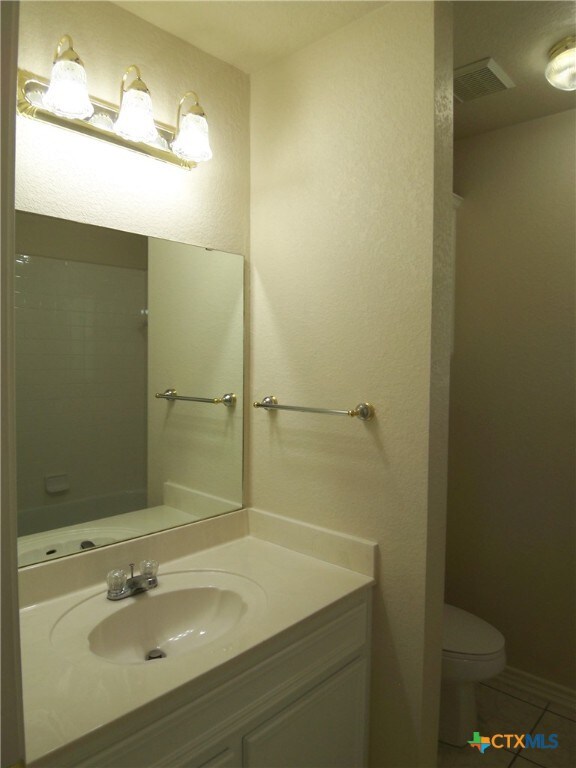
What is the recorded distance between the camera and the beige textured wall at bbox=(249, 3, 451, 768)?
4.50 feet

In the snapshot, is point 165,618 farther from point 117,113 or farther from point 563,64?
point 563,64

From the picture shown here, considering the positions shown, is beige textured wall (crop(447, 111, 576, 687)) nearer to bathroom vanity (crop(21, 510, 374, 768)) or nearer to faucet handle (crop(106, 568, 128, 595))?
bathroom vanity (crop(21, 510, 374, 768))

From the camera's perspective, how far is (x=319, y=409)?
157cm

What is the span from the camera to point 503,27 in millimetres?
1568

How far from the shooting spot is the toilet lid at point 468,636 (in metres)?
1.84

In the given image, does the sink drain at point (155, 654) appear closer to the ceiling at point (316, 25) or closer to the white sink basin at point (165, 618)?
the white sink basin at point (165, 618)

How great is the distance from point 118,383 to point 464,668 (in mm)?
1579

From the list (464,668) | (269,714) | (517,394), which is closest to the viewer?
(269,714)

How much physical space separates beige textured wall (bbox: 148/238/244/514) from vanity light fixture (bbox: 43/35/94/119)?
41 centimetres

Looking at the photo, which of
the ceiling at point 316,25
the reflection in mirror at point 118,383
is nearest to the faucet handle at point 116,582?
the reflection in mirror at point 118,383

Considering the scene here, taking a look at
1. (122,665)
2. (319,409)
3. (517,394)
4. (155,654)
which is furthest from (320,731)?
(517,394)

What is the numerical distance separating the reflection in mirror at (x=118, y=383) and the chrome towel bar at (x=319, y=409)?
122 millimetres

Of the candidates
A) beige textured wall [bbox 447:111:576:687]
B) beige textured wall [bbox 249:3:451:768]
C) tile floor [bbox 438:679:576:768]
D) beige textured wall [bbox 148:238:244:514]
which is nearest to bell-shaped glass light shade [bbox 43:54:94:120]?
beige textured wall [bbox 148:238:244:514]

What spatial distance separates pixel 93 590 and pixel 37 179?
3.57 feet
